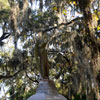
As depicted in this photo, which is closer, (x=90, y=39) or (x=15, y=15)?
(x=90, y=39)

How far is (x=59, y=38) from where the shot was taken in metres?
7.98

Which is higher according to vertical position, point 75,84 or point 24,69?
point 24,69

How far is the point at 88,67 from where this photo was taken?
5195 millimetres

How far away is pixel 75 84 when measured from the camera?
9062 millimetres

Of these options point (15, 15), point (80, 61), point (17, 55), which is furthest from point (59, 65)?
point (80, 61)

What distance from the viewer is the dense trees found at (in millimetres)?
5570

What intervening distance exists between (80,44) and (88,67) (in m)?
0.89

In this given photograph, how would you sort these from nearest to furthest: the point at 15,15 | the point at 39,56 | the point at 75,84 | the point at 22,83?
the point at 39,56 < the point at 15,15 < the point at 75,84 < the point at 22,83

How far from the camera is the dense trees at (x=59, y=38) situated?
18.3ft

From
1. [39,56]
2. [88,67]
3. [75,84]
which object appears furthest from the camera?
[75,84]

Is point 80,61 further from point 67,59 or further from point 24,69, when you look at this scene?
point 24,69

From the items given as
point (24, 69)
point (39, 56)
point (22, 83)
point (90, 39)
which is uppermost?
point (90, 39)

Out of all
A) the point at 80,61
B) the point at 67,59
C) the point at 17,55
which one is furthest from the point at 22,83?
the point at 80,61

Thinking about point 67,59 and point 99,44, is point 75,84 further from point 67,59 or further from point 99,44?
point 99,44
